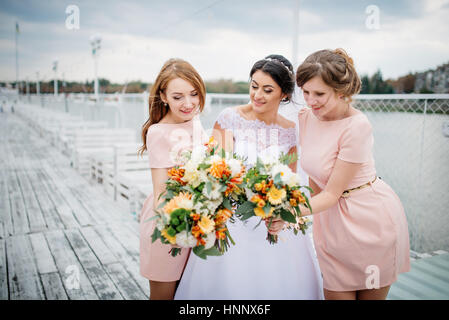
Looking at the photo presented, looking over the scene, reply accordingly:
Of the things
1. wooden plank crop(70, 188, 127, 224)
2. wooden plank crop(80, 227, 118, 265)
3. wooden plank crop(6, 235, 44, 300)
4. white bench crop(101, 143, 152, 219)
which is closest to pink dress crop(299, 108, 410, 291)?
wooden plank crop(6, 235, 44, 300)

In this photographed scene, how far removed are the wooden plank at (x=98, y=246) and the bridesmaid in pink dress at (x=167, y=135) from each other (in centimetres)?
195

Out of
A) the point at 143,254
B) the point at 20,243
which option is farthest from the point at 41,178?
the point at 143,254

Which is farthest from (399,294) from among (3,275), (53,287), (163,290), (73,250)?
(3,275)

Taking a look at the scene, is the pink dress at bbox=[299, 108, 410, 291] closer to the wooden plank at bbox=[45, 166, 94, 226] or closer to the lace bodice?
the lace bodice

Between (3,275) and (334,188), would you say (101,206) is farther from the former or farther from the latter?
(334,188)

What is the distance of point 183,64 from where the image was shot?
5.36 ft

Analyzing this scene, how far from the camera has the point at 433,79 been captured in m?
4.38

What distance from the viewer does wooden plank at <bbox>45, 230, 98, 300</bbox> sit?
2.86m

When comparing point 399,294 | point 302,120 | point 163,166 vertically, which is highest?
point 302,120

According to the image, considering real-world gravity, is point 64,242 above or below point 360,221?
below

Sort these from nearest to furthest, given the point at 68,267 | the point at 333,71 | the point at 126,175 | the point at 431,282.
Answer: the point at 333,71
the point at 68,267
the point at 431,282
the point at 126,175

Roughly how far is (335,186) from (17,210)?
16.9 ft

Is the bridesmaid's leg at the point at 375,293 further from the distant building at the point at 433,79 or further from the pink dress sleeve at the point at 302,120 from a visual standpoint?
the distant building at the point at 433,79
